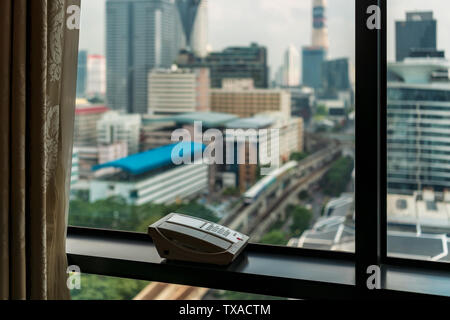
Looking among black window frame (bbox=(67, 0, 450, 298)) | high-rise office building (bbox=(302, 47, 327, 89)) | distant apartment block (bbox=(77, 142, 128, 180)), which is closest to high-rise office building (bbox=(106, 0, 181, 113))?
distant apartment block (bbox=(77, 142, 128, 180))

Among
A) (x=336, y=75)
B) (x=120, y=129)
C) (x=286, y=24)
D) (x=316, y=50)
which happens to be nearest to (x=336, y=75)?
(x=336, y=75)

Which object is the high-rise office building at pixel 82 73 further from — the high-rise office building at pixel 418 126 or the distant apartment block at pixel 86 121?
the high-rise office building at pixel 418 126

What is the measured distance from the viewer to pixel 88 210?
165 centimetres

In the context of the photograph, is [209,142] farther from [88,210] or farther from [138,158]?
[88,210]

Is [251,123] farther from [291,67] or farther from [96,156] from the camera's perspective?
[96,156]

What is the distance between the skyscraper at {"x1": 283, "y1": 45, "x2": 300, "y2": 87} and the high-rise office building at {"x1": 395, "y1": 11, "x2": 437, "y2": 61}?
1.02ft

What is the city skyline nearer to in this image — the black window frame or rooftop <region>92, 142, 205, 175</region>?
the black window frame

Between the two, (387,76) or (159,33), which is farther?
(159,33)

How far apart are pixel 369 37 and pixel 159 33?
78 centimetres

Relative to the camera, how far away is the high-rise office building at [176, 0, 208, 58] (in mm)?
1522

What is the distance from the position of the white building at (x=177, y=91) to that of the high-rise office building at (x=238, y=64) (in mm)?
32

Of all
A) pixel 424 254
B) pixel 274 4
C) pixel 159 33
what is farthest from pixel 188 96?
pixel 424 254

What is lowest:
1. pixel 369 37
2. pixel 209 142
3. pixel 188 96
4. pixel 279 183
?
pixel 279 183
